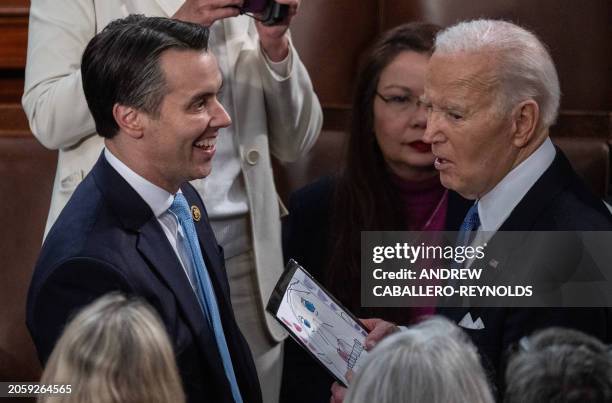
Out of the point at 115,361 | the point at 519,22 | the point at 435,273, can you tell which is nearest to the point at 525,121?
the point at 435,273

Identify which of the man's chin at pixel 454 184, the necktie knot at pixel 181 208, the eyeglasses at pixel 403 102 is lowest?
the eyeglasses at pixel 403 102

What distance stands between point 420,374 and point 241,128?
3.35ft

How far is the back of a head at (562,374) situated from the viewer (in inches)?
49.4

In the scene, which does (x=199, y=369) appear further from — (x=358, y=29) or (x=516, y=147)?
(x=358, y=29)

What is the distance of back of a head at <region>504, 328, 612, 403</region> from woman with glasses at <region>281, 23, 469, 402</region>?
0.81 meters

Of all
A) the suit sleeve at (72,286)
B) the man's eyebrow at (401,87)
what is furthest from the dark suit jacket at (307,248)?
the suit sleeve at (72,286)

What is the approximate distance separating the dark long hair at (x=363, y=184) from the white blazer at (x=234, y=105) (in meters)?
0.10

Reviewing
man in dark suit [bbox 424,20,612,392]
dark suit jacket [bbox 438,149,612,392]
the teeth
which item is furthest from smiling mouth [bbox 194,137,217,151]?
dark suit jacket [bbox 438,149,612,392]

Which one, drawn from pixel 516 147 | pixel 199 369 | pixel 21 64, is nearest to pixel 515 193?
pixel 516 147

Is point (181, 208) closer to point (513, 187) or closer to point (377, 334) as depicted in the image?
point (377, 334)

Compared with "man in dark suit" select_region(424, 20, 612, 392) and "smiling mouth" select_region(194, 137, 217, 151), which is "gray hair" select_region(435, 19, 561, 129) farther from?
"smiling mouth" select_region(194, 137, 217, 151)

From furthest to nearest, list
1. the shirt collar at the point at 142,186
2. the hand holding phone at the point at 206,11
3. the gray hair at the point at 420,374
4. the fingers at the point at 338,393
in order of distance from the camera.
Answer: the hand holding phone at the point at 206,11, the fingers at the point at 338,393, the shirt collar at the point at 142,186, the gray hair at the point at 420,374

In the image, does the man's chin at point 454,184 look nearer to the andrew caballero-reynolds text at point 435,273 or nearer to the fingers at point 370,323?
the andrew caballero-reynolds text at point 435,273

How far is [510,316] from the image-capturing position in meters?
1.65
